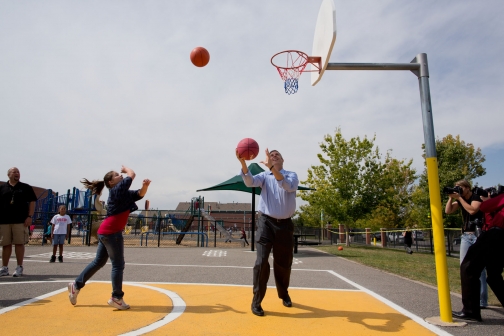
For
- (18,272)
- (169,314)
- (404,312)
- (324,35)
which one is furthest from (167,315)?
(324,35)

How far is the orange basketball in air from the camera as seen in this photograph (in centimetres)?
779

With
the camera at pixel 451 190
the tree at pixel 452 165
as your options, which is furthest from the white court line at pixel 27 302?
the tree at pixel 452 165

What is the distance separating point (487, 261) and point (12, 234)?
333 inches

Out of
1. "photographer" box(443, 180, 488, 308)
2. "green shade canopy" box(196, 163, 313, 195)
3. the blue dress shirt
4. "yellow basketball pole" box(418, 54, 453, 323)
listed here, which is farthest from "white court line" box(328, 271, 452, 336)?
"green shade canopy" box(196, 163, 313, 195)

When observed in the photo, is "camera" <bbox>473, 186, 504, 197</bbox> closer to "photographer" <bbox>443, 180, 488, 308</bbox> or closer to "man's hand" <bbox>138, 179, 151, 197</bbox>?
"photographer" <bbox>443, 180, 488, 308</bbox>

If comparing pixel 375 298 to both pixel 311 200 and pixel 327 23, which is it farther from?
pixel 311 200

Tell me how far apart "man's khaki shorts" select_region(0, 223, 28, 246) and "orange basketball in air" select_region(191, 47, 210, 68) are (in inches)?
201

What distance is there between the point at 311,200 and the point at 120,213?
883 inches

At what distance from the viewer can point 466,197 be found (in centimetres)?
509

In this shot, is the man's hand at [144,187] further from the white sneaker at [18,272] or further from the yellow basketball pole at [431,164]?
the white sneaker at [18,272]

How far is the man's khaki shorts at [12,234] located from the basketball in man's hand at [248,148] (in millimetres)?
5303

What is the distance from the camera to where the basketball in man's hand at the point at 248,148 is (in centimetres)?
532

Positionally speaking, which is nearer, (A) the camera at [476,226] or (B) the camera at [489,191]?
(B) the camera at [489,191]

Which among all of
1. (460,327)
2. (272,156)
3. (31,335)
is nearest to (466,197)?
(460,327)
